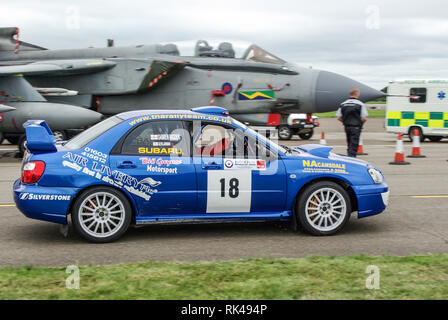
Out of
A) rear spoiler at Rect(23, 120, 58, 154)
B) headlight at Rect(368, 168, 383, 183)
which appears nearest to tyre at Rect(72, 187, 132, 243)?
rear spoiler at Rect(23, 120, 58, 154)

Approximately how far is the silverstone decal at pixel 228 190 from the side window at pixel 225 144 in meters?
0.23

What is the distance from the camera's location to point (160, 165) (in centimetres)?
637

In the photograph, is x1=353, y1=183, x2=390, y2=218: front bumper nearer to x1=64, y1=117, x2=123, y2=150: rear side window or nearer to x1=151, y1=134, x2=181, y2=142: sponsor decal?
x1=151, y1=134, x2=181, y2=142: sponsor decal

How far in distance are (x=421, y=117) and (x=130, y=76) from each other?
12797 mm

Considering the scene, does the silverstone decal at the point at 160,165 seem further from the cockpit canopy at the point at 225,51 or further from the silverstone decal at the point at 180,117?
the cockpit canopy at the point at 225,51

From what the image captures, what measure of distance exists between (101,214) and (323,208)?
8.24 ft

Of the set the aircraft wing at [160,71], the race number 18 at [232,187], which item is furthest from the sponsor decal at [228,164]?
the aircraft wing at [160,71]

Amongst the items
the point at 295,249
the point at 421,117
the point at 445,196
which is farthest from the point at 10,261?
the point at 421,117

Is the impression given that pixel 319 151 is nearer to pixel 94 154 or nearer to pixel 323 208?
pixel 323 208

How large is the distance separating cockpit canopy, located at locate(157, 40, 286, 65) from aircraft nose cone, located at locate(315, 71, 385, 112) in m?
1.47

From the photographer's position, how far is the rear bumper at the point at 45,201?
613cm

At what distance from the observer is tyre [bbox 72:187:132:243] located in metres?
6.20
